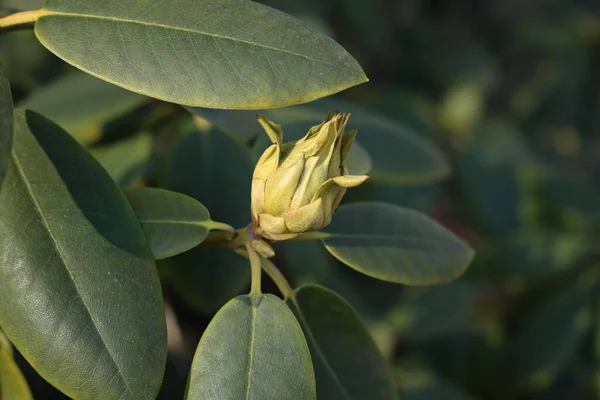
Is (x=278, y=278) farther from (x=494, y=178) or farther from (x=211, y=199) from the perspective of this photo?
(x=494, y=178)

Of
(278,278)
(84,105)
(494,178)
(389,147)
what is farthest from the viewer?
(494,178)

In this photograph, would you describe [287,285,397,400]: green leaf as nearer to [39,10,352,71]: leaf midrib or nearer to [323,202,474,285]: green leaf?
[323,202,474,285]: green leaf

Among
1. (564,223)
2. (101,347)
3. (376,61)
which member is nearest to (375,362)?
(101,347)

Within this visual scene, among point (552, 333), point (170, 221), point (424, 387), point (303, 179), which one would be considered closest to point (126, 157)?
point (170, 221)

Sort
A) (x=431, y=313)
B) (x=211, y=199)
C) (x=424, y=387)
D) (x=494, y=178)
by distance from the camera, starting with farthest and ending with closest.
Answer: (x=494, y=178) < (x=431, y=313) < (x=424, y=387) < (x=211, y=199)

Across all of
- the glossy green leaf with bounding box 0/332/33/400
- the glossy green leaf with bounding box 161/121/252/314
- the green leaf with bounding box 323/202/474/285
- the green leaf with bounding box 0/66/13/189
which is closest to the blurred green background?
the glossy green leaf with bounding box 161/121/252/314

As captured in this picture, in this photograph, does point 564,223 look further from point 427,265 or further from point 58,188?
point 58,188

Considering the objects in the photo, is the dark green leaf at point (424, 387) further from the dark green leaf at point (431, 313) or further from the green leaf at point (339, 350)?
the green leaf at point (339, 350)

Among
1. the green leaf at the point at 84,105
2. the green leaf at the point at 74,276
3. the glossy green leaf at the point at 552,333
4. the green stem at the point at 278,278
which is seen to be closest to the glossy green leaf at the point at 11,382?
the green leaf at the point at 74,276
